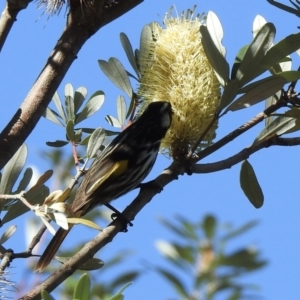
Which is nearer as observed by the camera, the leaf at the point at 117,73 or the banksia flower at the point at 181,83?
the banksia flower at the point at 181,83

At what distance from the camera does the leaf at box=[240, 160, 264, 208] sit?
7.48 feet

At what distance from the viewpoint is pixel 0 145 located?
163 centimetres

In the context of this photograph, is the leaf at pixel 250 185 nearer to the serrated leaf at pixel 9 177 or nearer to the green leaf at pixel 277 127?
the green leaf at pixel 277 127

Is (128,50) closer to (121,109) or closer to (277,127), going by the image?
(121,109)

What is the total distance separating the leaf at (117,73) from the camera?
Answer: 2.46 metres

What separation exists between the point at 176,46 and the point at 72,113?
487 mm

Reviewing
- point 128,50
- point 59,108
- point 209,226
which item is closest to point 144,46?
point 128,50

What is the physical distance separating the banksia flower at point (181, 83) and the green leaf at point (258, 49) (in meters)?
0.33

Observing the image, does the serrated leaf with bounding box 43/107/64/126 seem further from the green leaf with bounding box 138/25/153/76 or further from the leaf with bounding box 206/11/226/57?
the leaf with bounding box 206/11/226/57

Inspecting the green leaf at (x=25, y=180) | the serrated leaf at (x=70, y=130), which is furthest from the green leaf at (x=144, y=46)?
the green leaf at (x=25, y=180)

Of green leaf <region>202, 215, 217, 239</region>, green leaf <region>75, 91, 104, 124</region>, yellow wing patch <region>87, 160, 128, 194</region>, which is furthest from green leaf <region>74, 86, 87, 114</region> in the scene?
green leaf <region>202, 215, 217, 239</region>

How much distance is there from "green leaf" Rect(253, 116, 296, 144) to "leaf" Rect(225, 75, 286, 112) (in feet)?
0.57

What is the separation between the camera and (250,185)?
2.31 m

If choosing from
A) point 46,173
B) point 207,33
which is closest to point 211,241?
point 46,173
